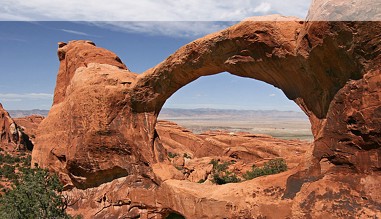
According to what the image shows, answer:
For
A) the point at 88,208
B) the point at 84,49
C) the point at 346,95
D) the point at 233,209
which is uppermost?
the point at 84,49

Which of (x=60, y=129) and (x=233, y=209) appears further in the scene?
(x=60, y=129)

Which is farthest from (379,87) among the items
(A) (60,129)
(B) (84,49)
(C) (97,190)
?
(B) (84,49)

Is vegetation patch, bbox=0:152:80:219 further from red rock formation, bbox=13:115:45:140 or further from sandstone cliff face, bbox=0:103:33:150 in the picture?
red rock formation, bbox=13:115:45:140

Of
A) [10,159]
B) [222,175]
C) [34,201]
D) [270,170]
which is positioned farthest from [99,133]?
[10,159]

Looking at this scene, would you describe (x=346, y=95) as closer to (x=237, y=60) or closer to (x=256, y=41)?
(x=256, y=41)

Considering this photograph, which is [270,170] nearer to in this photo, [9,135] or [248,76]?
[248,76]

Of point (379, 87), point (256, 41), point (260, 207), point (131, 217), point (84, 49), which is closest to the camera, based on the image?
point (379, 87)

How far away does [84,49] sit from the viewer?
16.2 meters

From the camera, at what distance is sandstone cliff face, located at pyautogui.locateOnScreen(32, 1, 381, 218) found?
261 inches

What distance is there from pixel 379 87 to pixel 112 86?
8684 mm

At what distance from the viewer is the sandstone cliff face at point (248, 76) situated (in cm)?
664

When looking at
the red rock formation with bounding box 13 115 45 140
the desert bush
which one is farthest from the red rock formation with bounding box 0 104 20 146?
the desert bush

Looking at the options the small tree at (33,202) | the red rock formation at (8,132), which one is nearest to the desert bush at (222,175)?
the small tree at (33,202)

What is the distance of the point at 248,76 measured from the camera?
33.3 ft
